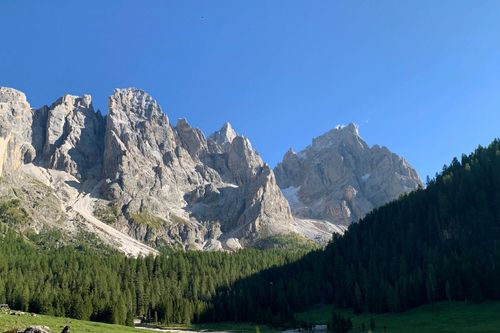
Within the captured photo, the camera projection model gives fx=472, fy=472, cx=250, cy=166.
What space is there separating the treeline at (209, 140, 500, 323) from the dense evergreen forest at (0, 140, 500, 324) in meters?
0.35

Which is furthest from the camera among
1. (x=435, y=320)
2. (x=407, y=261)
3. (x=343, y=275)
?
(x=343, y=275)

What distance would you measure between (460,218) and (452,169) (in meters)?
40.8

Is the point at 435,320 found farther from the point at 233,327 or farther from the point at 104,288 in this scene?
the point at 104,288

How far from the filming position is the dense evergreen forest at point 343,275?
391 ft

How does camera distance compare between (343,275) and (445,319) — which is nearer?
(445,319)

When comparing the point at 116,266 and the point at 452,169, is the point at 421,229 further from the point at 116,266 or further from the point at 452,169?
the point at 116,266

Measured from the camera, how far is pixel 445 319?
3669 inches

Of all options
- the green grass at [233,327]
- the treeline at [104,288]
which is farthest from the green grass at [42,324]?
the green grass at [233,327]

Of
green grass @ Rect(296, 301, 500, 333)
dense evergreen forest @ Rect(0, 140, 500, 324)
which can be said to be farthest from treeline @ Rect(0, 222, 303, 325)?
green grass @ Rect(296, 301, 500, 333)

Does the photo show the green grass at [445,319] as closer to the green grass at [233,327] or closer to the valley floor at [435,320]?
the valley floor at [435,320]

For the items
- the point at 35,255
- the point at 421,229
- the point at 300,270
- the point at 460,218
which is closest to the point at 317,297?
the point at 300,270

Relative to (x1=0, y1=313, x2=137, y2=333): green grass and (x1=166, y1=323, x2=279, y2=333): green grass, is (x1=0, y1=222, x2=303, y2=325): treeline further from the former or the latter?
(x1=0, y1=313, x2=137, y2=333): green grass

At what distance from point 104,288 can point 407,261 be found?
316ft

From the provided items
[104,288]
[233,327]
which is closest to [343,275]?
[233,327]
